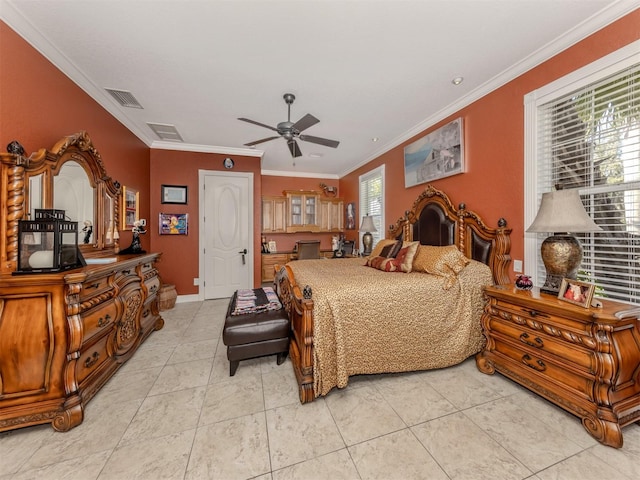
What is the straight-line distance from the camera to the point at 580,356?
1.59 meters

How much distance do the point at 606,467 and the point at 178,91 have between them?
443 centimetres

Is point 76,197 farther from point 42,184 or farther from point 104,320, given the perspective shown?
point 104,320

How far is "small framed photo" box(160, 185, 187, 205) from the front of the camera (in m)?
4.32

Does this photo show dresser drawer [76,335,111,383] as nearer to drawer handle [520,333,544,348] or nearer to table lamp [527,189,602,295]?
drawer handle [520,333,544,348]

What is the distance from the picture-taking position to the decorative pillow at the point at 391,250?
3.12 m

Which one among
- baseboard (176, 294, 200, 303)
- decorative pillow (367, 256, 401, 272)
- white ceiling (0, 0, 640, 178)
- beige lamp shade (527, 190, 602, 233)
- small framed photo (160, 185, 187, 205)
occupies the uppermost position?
white ceiling (0, 0, 640, 178)

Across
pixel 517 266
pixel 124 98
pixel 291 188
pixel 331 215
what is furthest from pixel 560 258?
pixel 291 188

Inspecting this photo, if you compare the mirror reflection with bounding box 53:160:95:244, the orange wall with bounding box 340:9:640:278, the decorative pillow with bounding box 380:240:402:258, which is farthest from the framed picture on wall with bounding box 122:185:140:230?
the orange wall with bounding box 340:9:640:278

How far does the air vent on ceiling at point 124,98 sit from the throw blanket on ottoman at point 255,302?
256 centimetres

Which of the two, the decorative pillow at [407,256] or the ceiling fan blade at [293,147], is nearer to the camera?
the decorative pillow at [407,256]

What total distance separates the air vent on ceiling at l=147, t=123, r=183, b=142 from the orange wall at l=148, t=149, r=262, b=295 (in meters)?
0.33

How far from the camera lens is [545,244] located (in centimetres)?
192

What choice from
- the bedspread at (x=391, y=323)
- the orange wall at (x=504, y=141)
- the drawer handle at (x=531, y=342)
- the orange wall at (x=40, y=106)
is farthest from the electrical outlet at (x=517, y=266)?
the orange wall at (x=40, y=106)

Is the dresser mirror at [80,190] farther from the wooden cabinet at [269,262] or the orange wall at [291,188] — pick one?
the orange wall at [291,188]
